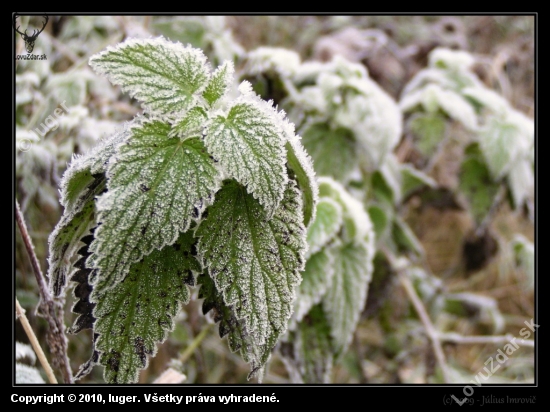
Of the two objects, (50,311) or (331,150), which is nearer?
(50,311)

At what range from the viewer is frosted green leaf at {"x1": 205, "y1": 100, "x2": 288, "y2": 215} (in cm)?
63

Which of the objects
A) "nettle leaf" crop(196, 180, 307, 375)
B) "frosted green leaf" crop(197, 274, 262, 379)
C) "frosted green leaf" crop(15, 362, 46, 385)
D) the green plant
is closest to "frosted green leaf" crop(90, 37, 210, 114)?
the green plant

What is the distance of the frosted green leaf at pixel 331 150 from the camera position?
129cm

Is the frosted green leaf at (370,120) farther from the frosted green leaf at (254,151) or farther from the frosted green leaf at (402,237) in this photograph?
the frosted green leaf at (254,151)

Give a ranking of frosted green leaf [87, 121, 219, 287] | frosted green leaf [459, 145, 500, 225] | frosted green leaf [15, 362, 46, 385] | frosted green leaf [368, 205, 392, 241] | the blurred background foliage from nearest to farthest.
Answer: frosted green leaf [87, 121, 219, 287]
frosted green leaf [15, 362, 46, 385]
the blurred background foliage
frosted green leaf [368, 205, 392, 241]
frosted green leaf [459, 145, 500, 225]

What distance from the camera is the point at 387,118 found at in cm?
129

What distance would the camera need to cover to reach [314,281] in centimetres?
97

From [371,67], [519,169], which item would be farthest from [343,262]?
[371,67]

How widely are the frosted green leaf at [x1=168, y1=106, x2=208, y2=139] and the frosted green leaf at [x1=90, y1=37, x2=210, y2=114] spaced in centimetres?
3

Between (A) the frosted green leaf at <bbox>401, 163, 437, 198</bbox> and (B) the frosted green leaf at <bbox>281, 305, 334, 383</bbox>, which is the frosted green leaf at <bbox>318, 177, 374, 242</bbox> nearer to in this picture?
(B) the frosted green leaf at <bbox>281, 305, 334, 383</bbox>

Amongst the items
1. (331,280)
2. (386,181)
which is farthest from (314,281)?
(386,181)

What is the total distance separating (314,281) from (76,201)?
1.60 feet

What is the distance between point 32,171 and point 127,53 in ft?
1.94

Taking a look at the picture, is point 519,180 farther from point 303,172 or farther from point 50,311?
point 50,311
